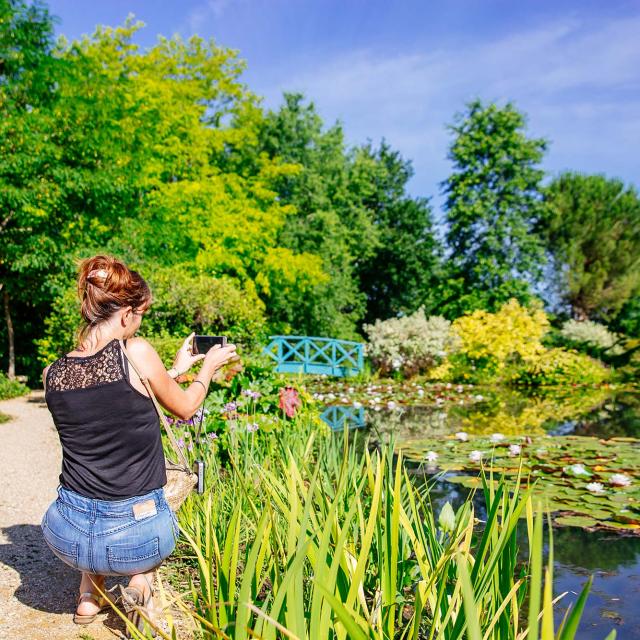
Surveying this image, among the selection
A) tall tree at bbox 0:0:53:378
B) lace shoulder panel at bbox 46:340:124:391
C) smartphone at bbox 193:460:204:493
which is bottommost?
smartphone at bbox 193:460:204:493

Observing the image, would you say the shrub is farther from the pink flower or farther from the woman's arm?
the woman's arm

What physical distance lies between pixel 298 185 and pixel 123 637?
18.8 metres

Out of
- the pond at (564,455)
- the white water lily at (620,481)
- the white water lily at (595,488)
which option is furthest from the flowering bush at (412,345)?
Result: the white water lily at (595,488)

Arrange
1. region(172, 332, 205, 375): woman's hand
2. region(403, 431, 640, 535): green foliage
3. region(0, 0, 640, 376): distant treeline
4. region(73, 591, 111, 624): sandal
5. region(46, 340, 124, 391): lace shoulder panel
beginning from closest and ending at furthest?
region(46, 340, 124, 391): lace shoulder panel → region(73, 591, 111, 624): sandal → region(172, 332, 205, 375): woman's hand → region(403, 431, 640, 535): green foliage → region(0, 0, 640, 376): distant treeline

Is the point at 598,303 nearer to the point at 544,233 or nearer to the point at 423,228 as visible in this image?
the point at 544,233

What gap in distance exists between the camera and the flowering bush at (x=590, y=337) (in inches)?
787

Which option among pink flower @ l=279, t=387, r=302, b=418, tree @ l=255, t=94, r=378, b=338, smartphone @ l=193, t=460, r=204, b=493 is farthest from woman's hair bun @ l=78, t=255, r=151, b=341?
tree @ l=255, t=94, r=378, b=338

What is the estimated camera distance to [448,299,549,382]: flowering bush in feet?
45.0

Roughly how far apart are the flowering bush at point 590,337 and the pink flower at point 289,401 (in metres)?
17.1

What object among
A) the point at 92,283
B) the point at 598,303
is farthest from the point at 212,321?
the point at 598,303

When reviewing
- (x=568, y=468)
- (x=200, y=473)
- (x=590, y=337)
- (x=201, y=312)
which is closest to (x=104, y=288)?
(x=200, y=473)

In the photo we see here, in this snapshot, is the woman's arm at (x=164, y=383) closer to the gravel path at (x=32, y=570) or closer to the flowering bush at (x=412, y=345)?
the gravel path at (x=32, y=570)

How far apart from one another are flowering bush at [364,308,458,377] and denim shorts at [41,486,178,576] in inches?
500

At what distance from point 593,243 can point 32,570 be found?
26.5 m
